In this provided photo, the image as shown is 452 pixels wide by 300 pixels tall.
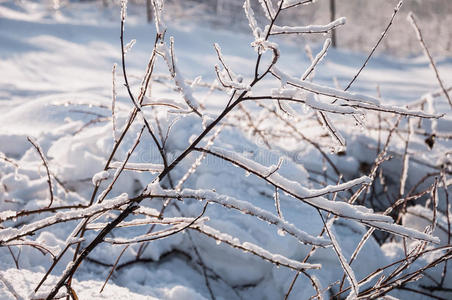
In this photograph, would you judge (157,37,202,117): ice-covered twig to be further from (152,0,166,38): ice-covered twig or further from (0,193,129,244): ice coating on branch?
(0,193,129,244): ice coating on branch

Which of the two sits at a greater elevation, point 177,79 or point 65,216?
point 177,79

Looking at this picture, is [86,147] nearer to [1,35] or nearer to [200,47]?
[1,35]

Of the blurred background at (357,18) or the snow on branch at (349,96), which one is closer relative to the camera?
the snow on branch at (349,96)

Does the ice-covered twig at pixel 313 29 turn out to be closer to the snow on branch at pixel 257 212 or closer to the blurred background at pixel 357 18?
the snow on branch at pixel 257 212

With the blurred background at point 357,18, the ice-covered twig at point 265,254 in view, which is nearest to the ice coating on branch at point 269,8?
the ice-covered twig at point 265,254

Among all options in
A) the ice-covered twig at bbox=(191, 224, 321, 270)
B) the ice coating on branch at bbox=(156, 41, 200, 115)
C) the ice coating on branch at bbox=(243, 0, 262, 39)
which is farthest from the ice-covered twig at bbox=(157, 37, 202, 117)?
the ice-covered twig at bbox=(191, 224, 321, 270)

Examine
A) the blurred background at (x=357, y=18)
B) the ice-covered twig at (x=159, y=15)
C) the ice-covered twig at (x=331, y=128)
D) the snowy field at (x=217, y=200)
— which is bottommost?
the snowy field at (x=217, y=200)

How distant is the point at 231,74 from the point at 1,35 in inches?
264

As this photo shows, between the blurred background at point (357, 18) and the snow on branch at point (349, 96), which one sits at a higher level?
the blurred background at point (357, 18)

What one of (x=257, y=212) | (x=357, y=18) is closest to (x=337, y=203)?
(x=257, y=212)

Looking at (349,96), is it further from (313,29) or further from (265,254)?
(265,254)

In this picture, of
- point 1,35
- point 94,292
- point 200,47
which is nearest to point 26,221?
point 94,292

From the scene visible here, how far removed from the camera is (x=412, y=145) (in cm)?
263

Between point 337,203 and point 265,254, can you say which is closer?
point 337,203
